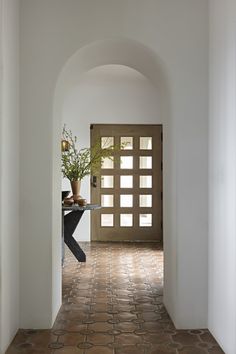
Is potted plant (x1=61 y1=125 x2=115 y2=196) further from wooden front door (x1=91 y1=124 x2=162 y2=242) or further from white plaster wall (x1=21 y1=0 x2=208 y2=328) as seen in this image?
white plaster wall (x1=21 y1=0 x2=208 y2=328)

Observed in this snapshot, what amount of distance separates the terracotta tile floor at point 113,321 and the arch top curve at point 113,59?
1889 millimetres

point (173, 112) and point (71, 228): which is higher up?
point (173, 112)

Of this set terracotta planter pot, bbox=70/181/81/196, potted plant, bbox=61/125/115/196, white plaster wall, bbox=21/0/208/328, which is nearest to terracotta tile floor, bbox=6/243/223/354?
white plaster wall, bbox=21/0/208/328

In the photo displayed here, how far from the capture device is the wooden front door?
7766mm

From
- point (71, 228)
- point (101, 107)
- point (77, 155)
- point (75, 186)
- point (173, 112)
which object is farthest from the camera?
point (101, 107)

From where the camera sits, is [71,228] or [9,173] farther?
[71,228]

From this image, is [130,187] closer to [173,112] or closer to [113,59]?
[113,59]

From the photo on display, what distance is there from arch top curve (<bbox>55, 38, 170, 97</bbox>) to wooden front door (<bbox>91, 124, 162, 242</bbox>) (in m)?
3.82

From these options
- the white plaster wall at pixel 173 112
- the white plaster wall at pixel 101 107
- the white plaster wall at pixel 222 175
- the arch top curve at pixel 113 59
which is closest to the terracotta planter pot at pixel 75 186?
the arch top curve at pixel 113 59

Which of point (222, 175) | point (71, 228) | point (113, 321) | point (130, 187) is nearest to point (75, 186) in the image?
point (71, 228)

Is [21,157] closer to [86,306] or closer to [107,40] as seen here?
[107,40]

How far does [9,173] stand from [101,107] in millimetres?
4888

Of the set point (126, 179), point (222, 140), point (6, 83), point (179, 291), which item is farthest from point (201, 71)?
point (126, 179)

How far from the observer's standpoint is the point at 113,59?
152 inches
